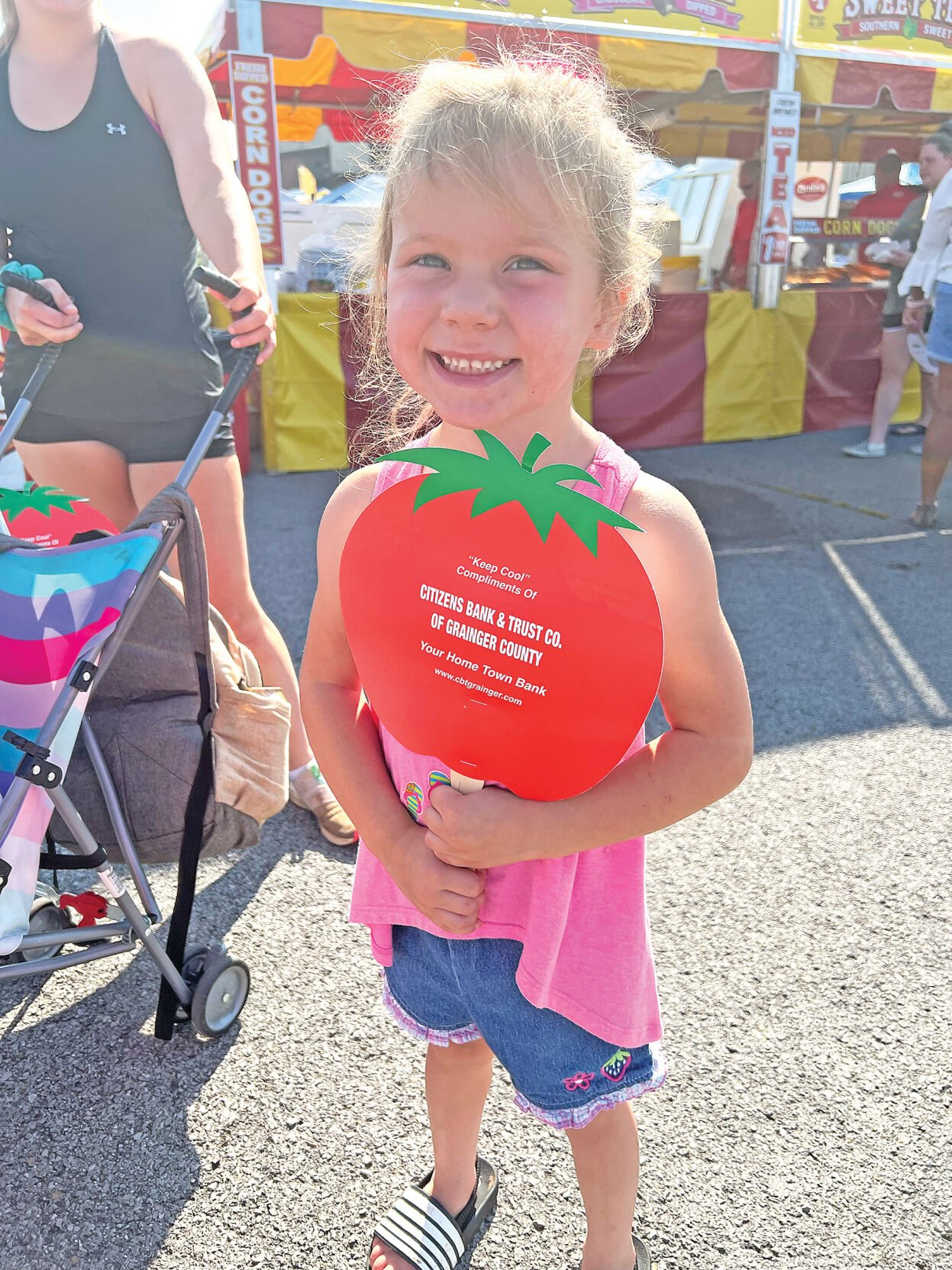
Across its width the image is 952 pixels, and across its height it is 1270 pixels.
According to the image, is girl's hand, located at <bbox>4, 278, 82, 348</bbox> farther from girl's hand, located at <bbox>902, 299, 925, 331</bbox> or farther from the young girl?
girl's hand, located at <bbox>902, 299, 925, 331</bbox>

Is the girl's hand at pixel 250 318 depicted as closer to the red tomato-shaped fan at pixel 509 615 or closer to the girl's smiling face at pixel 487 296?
the girl's smiling face at pixel 487 296

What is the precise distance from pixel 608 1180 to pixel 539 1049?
0.24 metres

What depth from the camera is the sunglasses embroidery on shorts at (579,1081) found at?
44.1 inches

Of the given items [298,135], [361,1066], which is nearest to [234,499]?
[361,1066]

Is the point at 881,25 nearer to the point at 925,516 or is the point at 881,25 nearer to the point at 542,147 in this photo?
the point at 925,516

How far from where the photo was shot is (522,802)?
0.93m

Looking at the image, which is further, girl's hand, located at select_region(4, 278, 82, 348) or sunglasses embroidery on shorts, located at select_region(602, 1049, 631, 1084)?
girl's hand, located at select_region(4, 278, 82, 348)

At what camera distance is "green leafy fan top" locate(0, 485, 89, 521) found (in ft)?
5.18

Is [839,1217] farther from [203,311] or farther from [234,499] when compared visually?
[203,311]

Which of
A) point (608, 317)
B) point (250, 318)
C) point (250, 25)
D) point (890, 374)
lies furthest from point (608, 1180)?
point (250, 25)

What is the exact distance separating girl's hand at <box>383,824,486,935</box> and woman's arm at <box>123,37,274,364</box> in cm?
114

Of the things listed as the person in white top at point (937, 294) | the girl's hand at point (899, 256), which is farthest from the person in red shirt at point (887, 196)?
the person in white top at point (937, 294)

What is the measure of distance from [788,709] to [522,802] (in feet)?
8.01

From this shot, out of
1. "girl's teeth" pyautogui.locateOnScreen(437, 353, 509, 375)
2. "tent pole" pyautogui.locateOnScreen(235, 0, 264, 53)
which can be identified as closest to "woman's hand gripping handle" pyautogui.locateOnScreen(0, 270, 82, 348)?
"girl's teeth" pyautogui.locateOnScreen(437, 353, 509, 375)
